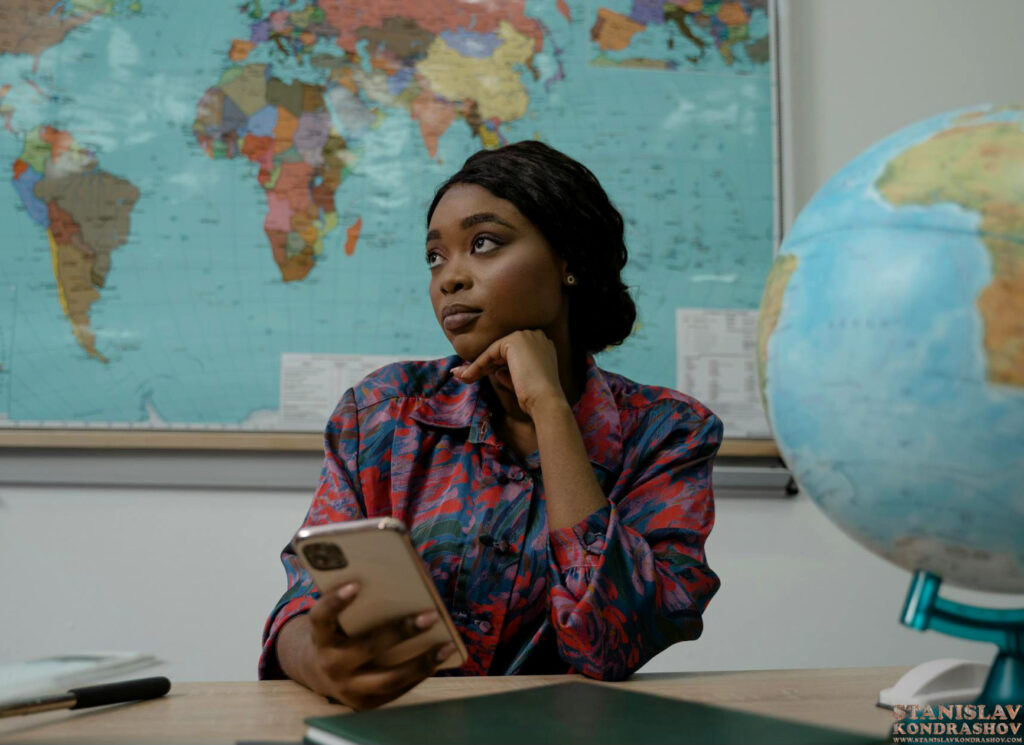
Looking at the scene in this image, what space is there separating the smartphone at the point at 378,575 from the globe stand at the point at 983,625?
12.4 inches

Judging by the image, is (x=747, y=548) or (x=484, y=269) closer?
(x=484, y=269)

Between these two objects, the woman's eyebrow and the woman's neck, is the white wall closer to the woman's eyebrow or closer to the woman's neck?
the woman's neck

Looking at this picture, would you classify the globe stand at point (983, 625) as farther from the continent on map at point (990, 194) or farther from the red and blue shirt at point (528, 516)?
the red and blue shirt at point (528, 516)

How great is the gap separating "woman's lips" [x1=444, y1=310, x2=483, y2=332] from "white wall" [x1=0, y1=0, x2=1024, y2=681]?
83cm

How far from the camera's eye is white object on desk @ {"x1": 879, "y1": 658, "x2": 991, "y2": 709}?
30.8 inches

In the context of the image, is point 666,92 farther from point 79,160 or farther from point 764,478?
point 79,160

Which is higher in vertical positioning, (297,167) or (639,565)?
(297,167)

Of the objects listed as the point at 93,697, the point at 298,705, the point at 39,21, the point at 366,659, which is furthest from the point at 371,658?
the point at 39,21

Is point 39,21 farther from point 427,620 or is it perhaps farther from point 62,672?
point 427,620

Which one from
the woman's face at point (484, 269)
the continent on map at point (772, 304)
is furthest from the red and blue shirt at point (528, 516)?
the continent on map at point (772, 304)

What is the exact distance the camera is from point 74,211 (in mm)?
1916

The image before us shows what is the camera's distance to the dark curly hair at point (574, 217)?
4.12 feet

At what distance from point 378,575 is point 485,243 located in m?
0.63

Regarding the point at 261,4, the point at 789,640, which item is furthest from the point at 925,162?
the point at 261,4
